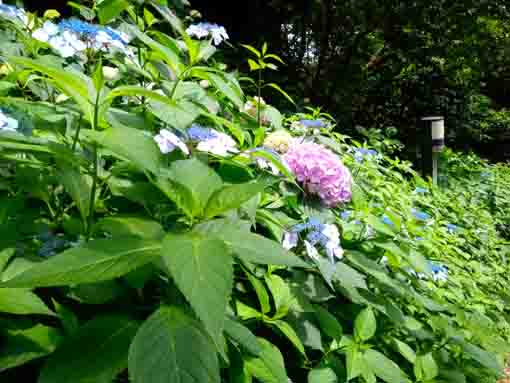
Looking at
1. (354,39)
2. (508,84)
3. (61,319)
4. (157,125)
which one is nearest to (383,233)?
(157,125)

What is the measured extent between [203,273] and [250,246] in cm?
15

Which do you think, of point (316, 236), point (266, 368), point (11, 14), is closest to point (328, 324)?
point (316, 236)

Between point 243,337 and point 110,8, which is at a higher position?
point 110,8

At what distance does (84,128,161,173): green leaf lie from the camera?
0.70m

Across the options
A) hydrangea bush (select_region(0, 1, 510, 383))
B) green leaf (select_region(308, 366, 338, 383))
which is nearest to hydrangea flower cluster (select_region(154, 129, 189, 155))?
hydrangea bush (select_region(0, 1, 510, 383))

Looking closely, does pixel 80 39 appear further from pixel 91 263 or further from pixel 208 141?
pixel 91 263

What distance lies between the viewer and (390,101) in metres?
11.5

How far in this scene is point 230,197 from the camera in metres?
0.76

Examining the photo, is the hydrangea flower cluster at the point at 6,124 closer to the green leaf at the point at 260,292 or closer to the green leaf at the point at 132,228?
the green leaf at the point at 132,228

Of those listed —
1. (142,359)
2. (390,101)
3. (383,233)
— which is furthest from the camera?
(390,101)

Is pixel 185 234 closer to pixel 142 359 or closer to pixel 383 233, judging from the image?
pixel 142 359

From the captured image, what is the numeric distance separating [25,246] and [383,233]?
1.16m

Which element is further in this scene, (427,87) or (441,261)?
(427,87)

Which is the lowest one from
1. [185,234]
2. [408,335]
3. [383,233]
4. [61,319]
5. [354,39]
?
[408,335]
